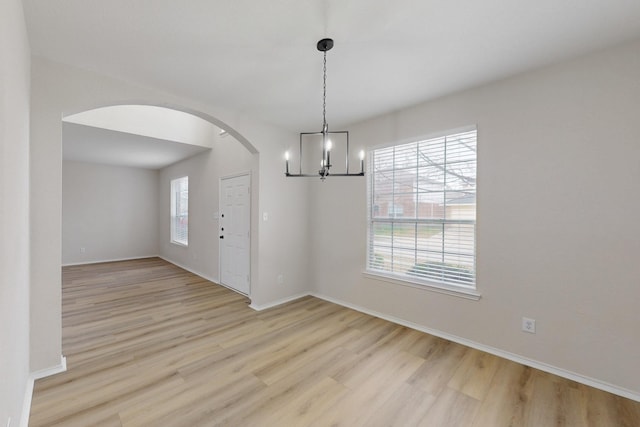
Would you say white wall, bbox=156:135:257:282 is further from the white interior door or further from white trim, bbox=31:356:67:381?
white trim, bbox=31:356:67:381

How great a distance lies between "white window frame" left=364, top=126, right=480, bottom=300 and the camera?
2.83 meters

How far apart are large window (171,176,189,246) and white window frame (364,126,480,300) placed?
184 inches

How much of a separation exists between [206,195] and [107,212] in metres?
3.68

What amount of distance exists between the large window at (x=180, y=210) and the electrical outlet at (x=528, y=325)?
6280 mm

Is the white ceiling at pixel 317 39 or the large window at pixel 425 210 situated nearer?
the white ceiling at pixel 317 39

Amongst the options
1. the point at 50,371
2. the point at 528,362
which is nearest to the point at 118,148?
the point at 50,371

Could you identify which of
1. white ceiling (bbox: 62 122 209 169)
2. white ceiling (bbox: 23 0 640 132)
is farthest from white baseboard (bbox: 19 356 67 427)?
white ceiling (bbox: 62 122 209 169)

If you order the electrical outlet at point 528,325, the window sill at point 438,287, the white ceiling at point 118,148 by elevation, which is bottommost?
the electrical outlet at point 528,325

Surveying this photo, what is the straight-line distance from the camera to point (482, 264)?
272cm

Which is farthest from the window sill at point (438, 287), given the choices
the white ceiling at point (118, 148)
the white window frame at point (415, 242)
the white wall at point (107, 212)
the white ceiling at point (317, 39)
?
the white wall at point (107, 212)

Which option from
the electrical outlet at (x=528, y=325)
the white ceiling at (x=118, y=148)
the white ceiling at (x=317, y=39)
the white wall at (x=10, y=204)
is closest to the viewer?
the white wall at (x=10, y=204)

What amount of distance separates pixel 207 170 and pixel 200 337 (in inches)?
140

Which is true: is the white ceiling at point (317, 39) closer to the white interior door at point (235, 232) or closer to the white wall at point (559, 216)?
the white wall at point (559, 216)

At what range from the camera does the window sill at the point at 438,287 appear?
277 centimetres
